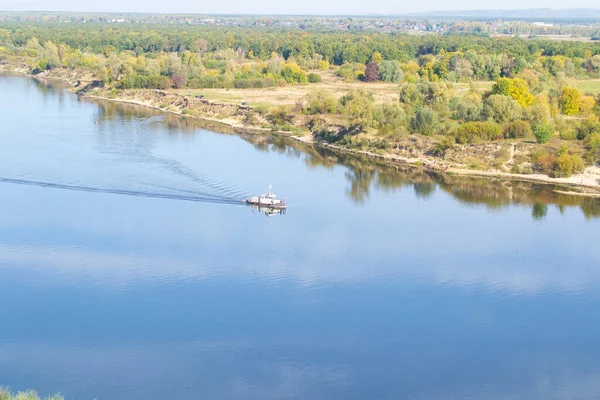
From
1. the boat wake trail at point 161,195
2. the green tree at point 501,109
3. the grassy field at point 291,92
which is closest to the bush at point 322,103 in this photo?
the grassy field at point 291,92

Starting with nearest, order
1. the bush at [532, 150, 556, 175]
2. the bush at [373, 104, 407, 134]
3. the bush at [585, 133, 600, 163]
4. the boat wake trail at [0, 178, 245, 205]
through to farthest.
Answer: the boat wake trail at [0, 178, 245, 205], the bush at [532, 150, 556, 175], the bush at [585, 133, 600, 163], the bush at [373, 104, 407, 134]

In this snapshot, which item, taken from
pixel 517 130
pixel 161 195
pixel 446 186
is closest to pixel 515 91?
pixel 517 130

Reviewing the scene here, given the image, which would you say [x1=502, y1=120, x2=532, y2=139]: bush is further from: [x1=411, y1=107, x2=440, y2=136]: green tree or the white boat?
the white boat

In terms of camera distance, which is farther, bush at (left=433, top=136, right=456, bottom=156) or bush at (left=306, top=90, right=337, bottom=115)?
bush at (left=306, top=90, right=337, bottom=115)

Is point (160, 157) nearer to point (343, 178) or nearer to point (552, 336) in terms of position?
point (343, 178)

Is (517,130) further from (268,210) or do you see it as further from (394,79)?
(394,79)

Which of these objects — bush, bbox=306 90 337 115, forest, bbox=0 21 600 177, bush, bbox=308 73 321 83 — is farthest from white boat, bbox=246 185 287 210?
bush, bbox=308 73 321 83
